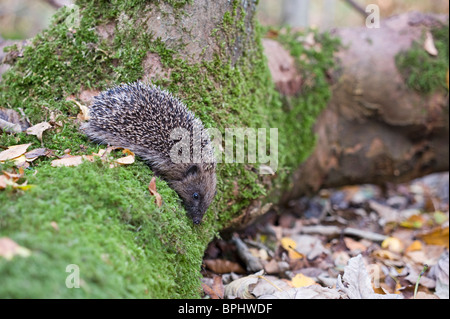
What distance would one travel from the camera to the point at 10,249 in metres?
2.13

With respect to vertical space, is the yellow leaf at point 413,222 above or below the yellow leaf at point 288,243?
above

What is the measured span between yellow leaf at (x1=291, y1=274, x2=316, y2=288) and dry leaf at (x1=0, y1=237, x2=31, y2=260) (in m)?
2.96

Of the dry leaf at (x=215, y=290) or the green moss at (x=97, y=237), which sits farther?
the dry leaf at (x=215, y=290)

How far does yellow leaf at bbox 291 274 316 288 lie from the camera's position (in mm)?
4297

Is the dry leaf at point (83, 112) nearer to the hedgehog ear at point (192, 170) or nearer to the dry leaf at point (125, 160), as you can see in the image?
the dry leaf at point (125, 160)

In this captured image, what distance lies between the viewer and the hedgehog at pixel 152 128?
409 centimetres

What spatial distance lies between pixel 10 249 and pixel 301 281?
3.12 meters

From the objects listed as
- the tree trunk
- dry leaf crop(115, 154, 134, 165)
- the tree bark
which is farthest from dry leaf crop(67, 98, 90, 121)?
the tree bark

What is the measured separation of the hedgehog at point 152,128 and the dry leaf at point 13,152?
25.3 inches

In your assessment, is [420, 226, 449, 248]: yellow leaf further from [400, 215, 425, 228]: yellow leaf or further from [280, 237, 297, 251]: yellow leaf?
[280, 237, 297, 251]: yellow leaf

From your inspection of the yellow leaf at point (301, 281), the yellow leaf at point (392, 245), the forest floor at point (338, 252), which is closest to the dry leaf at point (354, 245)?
the forest floor at point (338, 252)

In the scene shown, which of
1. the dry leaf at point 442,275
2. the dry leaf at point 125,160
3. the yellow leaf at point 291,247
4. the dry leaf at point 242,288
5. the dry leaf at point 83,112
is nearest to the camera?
the dry leaf at point 125,160

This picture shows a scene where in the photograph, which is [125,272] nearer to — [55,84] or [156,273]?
[156,273]

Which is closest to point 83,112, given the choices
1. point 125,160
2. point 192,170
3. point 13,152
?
point 13,152
